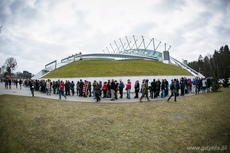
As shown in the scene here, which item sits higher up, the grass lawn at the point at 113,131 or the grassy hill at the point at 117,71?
the grassy hill at the point at 117,71

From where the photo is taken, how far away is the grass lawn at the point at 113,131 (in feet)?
19.9

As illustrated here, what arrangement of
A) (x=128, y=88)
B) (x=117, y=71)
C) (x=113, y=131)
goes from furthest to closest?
(x=117, y=71) < (x=128, y=88) < (x=113, y=131)

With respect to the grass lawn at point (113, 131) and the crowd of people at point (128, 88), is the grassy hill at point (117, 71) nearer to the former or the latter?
the crowd of people at point (128, 88)

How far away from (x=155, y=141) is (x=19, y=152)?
17.3ft

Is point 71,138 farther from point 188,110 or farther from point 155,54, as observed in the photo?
point 155,54

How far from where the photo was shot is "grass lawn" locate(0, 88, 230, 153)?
19.9ft

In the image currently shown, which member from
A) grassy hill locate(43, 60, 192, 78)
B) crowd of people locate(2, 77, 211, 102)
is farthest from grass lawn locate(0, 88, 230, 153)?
grassy hill locate(43, 60, 192, 78)

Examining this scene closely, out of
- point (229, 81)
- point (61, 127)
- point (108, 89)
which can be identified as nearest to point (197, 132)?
point (61, 127)

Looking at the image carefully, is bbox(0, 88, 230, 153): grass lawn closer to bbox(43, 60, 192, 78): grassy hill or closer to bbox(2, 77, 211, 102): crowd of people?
bbox(2, 77, 211, 102): crowd of people

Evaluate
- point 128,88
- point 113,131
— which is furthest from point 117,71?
point 113,131

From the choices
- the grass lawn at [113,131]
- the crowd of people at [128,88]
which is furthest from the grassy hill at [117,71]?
the grass lawn at [113,131]

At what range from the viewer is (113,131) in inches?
296

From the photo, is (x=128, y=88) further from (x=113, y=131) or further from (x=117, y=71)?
(x=117, y=71)

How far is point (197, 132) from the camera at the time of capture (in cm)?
717
